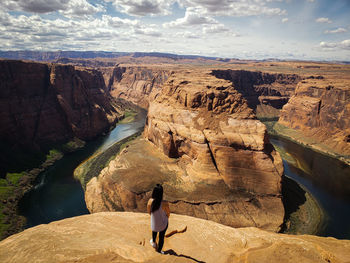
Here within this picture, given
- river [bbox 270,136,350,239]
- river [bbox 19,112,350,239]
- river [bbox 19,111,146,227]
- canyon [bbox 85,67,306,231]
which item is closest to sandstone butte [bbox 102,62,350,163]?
river [bbox 270,136,350,239]

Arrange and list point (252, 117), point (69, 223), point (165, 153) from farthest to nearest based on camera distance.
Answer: point (165, 153) → point (252, 117) → point (69, 223)

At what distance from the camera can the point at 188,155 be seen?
Answer: 143 ft

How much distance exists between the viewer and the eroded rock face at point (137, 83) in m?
149

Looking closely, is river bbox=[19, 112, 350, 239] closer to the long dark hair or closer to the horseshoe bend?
the horseshoe bend

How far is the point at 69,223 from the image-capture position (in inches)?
544

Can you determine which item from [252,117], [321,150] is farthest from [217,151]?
[321,150]

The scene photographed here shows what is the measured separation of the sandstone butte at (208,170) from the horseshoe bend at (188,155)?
18 centimetres

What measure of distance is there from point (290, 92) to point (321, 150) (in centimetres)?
7350

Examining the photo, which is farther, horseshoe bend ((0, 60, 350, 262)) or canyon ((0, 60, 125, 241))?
canyon ((0, 60, 125, 241))

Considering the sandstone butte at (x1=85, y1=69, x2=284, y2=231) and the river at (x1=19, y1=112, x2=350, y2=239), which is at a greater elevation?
the sandstone butte at (x1=85, y1=69, x2=284, y2=231)

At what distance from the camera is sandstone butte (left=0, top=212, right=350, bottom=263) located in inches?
352

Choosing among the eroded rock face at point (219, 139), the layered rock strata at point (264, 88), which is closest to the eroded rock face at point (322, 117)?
the layered rock strata at point (264, 88)

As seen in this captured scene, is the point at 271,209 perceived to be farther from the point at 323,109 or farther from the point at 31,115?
the point at 31,115

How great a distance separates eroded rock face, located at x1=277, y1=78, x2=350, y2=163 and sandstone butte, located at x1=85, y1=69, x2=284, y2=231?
4465 centimetres
